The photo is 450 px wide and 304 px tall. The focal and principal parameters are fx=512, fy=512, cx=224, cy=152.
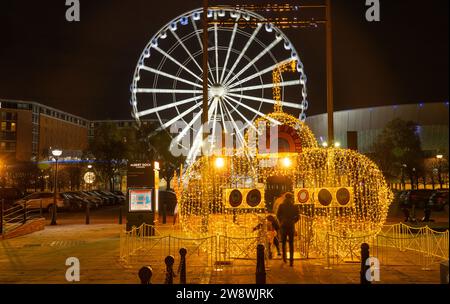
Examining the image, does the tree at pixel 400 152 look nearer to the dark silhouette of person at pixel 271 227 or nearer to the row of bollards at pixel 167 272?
the dark silhouette of person at pixel 271 227

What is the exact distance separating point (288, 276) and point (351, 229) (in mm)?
3271

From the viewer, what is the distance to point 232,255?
13.3 metres

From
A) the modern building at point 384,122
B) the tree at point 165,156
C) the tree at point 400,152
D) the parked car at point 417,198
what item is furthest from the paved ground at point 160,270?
the modern building at point 384,122

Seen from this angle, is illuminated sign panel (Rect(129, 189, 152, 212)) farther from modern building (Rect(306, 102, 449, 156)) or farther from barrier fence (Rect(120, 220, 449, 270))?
modern building (Rect(306, 102, 449, 156))

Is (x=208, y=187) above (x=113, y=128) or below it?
below

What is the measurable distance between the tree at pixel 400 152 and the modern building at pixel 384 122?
10.7 feet

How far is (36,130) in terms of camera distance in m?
97.4

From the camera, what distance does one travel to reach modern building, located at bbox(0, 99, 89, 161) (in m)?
85.5

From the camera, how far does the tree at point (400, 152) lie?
5181 centimetres

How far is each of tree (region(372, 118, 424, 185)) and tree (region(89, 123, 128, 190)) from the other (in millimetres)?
27591

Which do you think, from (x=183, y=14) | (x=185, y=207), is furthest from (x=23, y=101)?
(x=185, y=207)

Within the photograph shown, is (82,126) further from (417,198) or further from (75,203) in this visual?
(417,198)

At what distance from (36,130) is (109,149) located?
4785cm
